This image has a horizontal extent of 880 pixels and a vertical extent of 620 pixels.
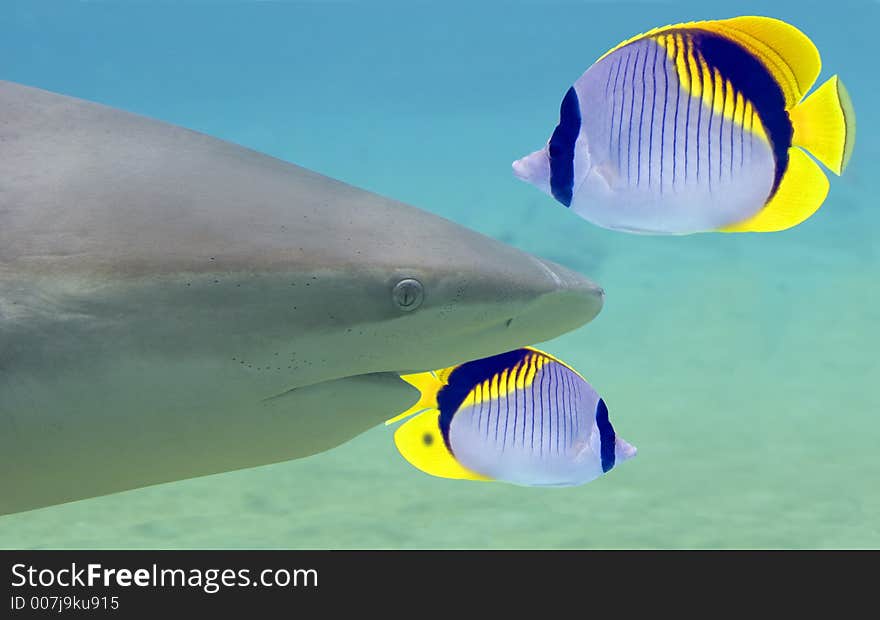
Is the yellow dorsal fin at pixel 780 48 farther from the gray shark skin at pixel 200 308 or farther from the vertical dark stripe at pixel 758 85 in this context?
the gray shark skin at pixel 200 308

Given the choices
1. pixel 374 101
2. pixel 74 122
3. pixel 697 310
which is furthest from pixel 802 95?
pixel 374 101

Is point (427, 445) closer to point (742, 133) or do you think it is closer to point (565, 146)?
point (565, 146)

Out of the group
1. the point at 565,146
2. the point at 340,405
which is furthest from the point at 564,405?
the point at 340,405

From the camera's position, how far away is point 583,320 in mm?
1184

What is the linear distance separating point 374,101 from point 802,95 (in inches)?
1770

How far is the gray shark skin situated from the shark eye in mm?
11

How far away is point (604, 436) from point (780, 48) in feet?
2.92

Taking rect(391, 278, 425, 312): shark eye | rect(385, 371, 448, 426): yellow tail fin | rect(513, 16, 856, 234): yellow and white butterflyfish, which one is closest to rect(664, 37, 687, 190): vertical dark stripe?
rect(513, 16, 856, 234): yellow and white butterflyfish

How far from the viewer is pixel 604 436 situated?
1.78 metres

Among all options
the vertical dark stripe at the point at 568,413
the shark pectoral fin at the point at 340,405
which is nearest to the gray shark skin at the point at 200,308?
the shark pectoral fin at the point at 340,405

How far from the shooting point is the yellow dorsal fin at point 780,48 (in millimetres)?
1264

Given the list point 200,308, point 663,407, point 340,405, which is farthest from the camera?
point 663,407

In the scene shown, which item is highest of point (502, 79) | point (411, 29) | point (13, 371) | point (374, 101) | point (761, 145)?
point (411, 29)

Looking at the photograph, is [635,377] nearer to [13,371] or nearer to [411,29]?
[13,371]
